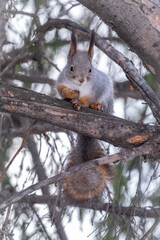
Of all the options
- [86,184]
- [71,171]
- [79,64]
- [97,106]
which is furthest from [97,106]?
[71,171]

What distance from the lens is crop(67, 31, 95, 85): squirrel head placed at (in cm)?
210

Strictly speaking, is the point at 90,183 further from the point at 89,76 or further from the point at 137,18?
the point at 137,18

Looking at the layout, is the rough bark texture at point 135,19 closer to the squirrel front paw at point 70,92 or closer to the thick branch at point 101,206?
the squirrel front paw at point 70,92

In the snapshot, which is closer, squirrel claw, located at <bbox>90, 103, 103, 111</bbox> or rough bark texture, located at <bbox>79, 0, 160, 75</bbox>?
rough bark texture, located at <bbox>79, 0, 160, 75</bbox>

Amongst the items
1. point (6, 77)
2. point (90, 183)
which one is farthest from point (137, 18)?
point (6, 77)

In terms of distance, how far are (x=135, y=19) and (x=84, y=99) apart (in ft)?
1.88

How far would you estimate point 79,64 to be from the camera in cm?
215

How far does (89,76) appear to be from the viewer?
2.20 m

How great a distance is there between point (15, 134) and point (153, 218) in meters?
1.08

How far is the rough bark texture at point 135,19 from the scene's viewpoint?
5.97 ft

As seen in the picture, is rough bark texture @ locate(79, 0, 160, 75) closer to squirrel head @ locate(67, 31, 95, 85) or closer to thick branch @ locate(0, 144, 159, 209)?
squirrel head @ locate(67, 31, 95, 85)

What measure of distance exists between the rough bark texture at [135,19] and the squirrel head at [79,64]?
0.71ft

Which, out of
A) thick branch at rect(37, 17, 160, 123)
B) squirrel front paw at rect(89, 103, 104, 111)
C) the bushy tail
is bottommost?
the bushy tail

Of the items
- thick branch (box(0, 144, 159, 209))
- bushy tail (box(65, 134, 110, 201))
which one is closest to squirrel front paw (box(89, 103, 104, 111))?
bushy tail (box(65, 134, 110, 201))
